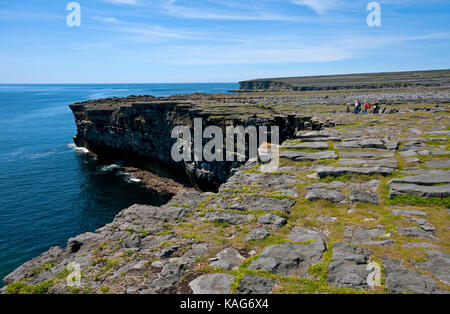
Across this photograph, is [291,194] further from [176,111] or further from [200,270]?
[176,111]

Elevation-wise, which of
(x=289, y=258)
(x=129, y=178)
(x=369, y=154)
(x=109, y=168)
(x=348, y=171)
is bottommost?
(x=129, y=178)

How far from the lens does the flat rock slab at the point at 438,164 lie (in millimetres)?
9599

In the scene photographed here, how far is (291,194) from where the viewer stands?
8992 millimetres

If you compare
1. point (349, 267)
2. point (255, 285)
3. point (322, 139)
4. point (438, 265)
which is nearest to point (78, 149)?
point (322, 139)

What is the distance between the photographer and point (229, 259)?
19.2ft

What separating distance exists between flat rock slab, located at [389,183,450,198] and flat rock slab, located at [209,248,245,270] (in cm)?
505

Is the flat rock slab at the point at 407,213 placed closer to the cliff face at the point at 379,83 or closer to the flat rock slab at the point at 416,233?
the flat rock slab at the point at 416,233

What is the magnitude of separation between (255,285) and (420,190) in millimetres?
5971

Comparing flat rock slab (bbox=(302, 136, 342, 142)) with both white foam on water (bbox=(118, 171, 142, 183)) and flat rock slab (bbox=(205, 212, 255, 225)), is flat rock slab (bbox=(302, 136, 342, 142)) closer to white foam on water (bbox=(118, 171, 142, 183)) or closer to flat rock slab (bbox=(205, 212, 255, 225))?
flat rock slab (bbox=(205, 212, 255, 225))

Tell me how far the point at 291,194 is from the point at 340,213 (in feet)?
5.80

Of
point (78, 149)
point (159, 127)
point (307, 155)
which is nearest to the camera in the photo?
point (307, 155)

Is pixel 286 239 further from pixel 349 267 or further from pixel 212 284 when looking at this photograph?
pixel 212 284
